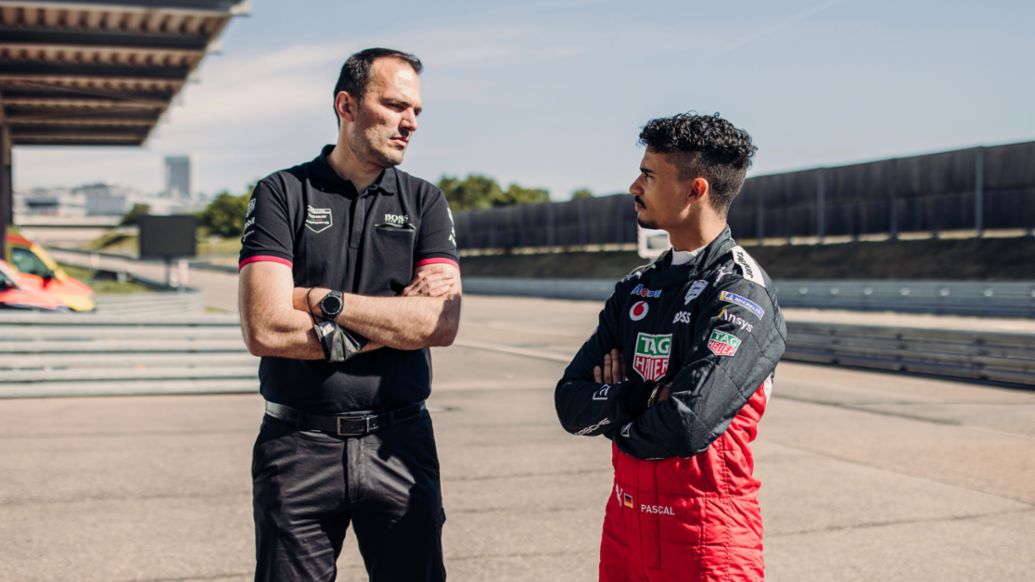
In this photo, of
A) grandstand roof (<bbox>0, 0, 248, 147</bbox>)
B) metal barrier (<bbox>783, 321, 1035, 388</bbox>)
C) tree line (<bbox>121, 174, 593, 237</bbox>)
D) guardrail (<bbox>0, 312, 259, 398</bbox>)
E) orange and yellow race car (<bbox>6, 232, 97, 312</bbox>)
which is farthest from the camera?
tree line (<bbox>121, 174, 593, 237</bbox>)

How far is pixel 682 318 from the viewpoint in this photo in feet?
9.84

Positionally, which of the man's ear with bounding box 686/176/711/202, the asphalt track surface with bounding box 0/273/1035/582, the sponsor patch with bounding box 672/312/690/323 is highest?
the man's ear with bounding box 686/176/711/202

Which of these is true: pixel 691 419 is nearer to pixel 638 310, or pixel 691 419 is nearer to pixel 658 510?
pixel 658 510

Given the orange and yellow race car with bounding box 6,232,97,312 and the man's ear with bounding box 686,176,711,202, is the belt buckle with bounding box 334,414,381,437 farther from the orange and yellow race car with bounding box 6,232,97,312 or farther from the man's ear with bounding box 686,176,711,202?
the orange and yellow race car with bounding box 6,232,97,312

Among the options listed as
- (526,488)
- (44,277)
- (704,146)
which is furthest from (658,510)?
(44,277)

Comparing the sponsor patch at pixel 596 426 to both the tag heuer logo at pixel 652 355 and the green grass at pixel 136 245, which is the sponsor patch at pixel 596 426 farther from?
the green grass at pixel 136 245

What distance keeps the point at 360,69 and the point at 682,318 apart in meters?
1.25

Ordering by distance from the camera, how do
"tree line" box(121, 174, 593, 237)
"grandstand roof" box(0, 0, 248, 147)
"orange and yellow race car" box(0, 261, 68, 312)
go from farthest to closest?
1. "tree line" box(121, 174, 593, 237)
2. "grandstand roof" box(0, 0, 248, 147)
3. "orange and yellow race car" box(0, 261, 68, 312)

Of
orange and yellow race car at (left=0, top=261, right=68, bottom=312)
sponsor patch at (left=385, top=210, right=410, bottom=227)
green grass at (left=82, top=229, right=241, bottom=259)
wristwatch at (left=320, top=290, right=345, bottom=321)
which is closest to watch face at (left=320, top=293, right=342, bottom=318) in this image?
wristwatch at (left=320, top=290, right=345, bottom=321)

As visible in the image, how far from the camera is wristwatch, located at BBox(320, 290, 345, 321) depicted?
313 centimetres

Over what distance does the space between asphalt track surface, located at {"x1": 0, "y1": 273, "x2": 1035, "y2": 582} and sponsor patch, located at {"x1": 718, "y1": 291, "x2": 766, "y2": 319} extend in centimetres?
282

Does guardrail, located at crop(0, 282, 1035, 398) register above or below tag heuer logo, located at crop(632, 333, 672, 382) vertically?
below

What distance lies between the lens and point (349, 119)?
3322 millimetres

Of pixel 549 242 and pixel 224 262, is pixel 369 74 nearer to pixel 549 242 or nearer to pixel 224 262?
pixel 549 242
